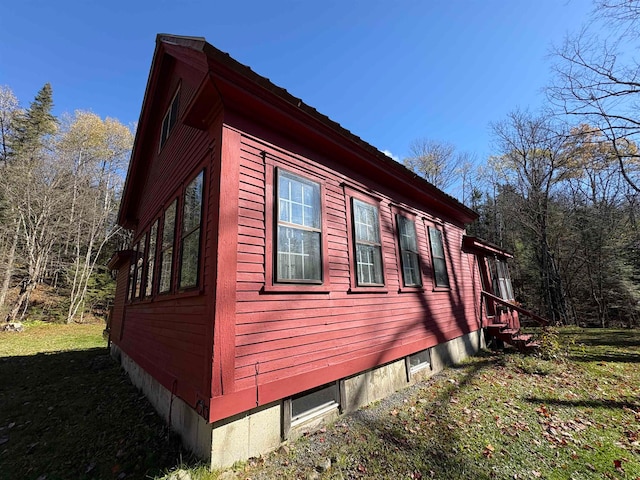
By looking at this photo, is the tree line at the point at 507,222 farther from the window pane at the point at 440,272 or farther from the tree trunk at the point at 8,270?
the window pane at the point at 440,272

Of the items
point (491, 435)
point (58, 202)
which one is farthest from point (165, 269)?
point (58, 202)

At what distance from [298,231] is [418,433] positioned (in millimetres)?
3271

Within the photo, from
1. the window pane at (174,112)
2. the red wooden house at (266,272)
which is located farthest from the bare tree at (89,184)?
the window pane at (174,112)

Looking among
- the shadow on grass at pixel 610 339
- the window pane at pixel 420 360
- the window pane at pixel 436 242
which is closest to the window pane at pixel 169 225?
the window pane at pixel 420 360

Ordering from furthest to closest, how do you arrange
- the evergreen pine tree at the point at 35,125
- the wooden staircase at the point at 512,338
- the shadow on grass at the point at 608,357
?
1. the evergreen pine tree at the point at 35,125
2. the wooden staircase at the point at 512,338
3. the shadow on grass at the point at 608,357

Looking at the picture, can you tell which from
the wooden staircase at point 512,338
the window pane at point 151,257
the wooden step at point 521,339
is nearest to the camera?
the window pane at point 151,257

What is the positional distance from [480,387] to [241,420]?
4.77 meters

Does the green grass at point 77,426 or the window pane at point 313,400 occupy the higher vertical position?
the window pane at point 313,400

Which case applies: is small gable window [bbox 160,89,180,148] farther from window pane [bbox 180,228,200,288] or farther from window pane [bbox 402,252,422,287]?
window pane [bbox 402,252,422,287]

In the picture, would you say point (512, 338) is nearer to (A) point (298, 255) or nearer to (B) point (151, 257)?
(A) point (298, 255)

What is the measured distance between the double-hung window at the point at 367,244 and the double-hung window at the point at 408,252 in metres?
0.91

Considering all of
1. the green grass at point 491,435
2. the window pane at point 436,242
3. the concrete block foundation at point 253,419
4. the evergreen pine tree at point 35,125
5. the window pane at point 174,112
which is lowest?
the green grass at point 491,435

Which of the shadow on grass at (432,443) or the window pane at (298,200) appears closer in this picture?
the shadow on grass at (432,443)

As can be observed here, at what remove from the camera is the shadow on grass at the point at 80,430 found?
3.54 meters
